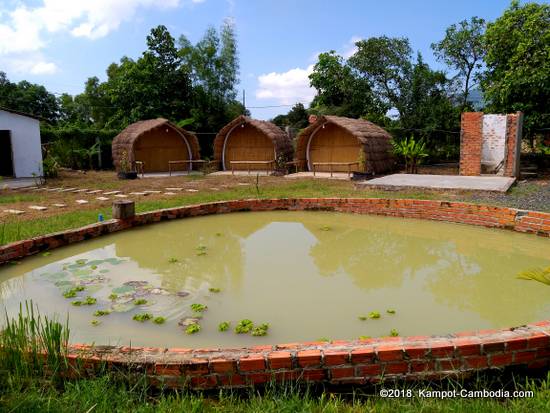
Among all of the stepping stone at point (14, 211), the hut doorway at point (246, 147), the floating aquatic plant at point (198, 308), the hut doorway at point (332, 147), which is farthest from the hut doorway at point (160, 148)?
the floating aquatic plant at point (198, 308)

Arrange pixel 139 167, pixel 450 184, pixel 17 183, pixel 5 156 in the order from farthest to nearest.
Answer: pixel 139 167
pixel 5 156
pixel 17 183
pixel 450 184

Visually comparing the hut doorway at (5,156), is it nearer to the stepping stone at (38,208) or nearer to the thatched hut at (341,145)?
the stepping stone at (38,208)

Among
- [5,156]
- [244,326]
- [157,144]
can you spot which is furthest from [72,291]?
[157,144]

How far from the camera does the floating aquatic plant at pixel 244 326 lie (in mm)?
3562

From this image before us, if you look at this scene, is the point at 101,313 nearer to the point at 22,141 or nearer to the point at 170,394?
the point at 170,394

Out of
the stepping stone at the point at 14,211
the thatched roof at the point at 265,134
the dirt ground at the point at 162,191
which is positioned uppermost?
the thatched roof at the point at 265,134

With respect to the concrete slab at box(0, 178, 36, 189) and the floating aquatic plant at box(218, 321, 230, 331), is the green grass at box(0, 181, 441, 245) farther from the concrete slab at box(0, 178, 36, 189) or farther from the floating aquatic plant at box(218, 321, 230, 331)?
the concrete slab at box(0, 178, 36, 189)

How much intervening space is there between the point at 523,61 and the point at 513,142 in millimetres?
2532

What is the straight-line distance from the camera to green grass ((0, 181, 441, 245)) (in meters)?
6.64

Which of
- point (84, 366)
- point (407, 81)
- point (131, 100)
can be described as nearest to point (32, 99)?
point (131, 100)

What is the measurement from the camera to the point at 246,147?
62.4 ft

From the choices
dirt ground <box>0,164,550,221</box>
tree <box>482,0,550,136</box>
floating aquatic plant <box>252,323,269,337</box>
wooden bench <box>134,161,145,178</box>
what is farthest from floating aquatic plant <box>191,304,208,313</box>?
wooden bench <box>134,161,145,178</box>

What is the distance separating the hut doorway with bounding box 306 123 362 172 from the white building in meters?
9.79

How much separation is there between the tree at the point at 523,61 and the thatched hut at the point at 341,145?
12.4 ft
